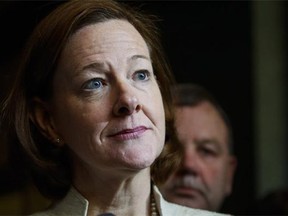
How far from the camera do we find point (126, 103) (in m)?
1.35

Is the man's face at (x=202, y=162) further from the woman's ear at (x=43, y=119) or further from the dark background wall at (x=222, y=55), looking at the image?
the woman's ear at (x=43, y=119)

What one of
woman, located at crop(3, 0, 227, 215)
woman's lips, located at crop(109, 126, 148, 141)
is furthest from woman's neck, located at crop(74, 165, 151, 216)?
woman's lips, located at crop(109, 126, 148, 141)

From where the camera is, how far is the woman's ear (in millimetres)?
1495

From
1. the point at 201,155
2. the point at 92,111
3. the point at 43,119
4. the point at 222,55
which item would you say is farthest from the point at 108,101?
the point at 222,55

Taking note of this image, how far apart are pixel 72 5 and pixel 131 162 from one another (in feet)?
1.17

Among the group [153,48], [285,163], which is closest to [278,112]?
[285,163]

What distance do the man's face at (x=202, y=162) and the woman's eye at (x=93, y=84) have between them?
2.27ft

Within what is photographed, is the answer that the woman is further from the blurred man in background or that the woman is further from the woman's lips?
the blurred man in background

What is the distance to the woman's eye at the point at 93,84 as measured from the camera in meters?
1.40

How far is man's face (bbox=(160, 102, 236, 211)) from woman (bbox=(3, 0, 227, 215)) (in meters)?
0.54

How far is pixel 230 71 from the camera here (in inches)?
112

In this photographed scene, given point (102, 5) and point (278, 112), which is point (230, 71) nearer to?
point (278, 112)

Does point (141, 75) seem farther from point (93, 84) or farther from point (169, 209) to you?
point (169, 209)

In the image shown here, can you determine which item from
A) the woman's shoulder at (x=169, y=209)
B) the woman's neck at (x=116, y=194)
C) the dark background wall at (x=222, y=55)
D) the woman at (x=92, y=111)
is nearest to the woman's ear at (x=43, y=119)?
the woman at (x=92, y=111)
